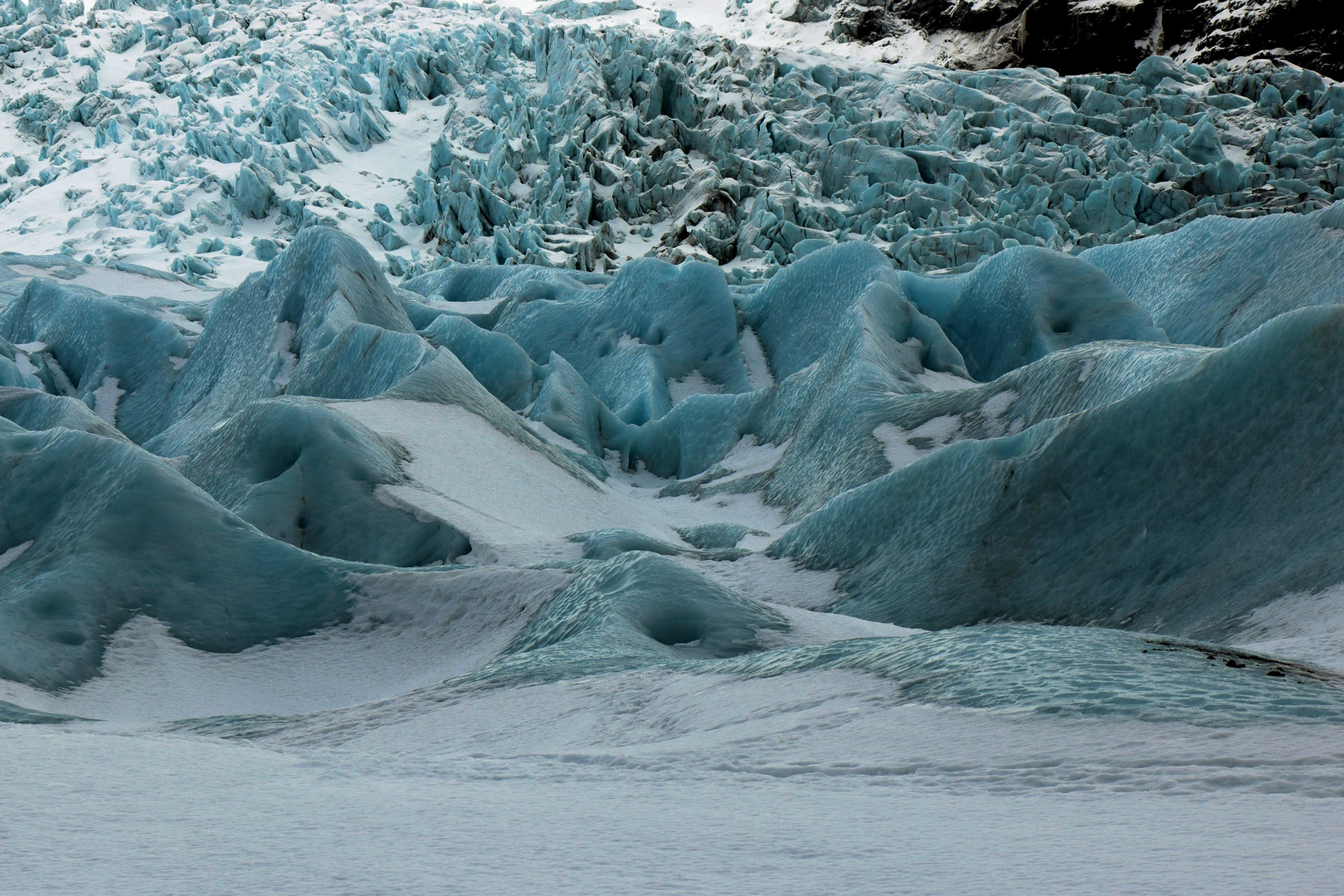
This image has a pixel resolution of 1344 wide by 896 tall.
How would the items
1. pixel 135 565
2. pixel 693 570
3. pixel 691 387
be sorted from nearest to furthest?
pixel 693 570 → pixel 135 565 → pixel 691 387

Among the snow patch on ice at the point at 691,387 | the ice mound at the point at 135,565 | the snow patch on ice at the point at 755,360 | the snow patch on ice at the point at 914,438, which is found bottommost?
the snow patch on ice at the point at 691,387

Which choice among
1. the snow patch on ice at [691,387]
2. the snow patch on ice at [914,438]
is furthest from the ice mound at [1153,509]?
the snow patch on ice at [691,387]

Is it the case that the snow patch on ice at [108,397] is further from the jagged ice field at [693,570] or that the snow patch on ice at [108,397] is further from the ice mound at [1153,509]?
the ice mound at [1153,509]

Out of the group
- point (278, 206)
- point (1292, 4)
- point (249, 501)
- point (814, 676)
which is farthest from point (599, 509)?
point (1292, 4)

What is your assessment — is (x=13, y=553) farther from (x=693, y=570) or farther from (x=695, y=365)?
(x=695, y=365)

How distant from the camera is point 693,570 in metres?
5.55

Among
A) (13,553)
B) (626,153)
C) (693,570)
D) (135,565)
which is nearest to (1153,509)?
(693,570)

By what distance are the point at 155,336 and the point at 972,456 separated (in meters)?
12.1

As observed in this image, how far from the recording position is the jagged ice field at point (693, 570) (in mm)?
2047

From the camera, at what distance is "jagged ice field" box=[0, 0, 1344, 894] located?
2047 mm

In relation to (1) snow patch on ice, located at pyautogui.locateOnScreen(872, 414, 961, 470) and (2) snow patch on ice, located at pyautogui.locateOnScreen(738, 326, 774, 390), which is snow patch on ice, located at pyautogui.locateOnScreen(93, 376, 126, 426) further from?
(1) snow patch on ice, located at pyautogui.locateOnScreen(872, 414, 961, 470)

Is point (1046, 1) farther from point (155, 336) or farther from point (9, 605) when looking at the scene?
point (9, 605)

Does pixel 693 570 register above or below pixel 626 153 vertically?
above

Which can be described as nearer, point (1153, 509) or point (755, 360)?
point (1153, 509)
